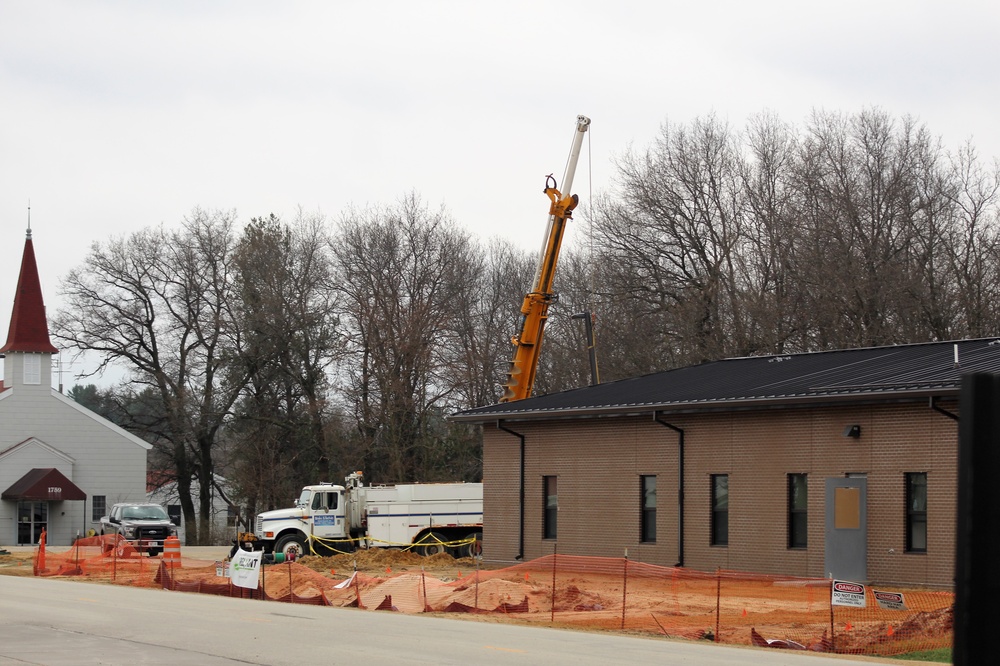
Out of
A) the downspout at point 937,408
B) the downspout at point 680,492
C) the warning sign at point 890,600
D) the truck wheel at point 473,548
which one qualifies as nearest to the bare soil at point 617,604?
the warning sign at point 890,600

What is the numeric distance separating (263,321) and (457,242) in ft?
40.1

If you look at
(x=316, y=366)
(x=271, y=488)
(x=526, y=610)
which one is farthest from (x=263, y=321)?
(x=526, y=610)

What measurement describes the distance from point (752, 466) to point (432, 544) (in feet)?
48.9

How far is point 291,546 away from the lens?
1555 inches

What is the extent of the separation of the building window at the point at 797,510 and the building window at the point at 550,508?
774 centimetres

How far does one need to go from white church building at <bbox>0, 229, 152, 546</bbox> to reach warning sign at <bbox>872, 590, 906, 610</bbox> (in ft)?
153

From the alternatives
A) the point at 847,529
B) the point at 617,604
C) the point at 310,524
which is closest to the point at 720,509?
the point at 847,529

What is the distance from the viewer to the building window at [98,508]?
197ft

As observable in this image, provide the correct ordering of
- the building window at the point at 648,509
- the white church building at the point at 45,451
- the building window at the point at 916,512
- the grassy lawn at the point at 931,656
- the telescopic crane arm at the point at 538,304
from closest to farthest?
1. the grassy lawn at the point at 931,656
2. the building window at the point at 916,512
3. the building window at the point at 648,509
4. the telescopic crane arm at the point at 538,304
5. the white church building at the point at 45,451

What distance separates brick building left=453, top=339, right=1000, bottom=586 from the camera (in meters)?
25.1

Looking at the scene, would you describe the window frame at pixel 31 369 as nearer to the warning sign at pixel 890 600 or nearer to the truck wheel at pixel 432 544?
the truck wheel at pixel 432 544

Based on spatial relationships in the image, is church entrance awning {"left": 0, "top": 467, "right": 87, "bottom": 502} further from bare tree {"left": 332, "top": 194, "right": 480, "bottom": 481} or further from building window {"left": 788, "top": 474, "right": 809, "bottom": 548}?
building window {"left": 788, "top": 474, "right": 809, "bottom": 548}

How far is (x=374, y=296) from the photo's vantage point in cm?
6256

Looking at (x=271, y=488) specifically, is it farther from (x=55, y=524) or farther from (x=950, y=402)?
(x=950, y=402)
